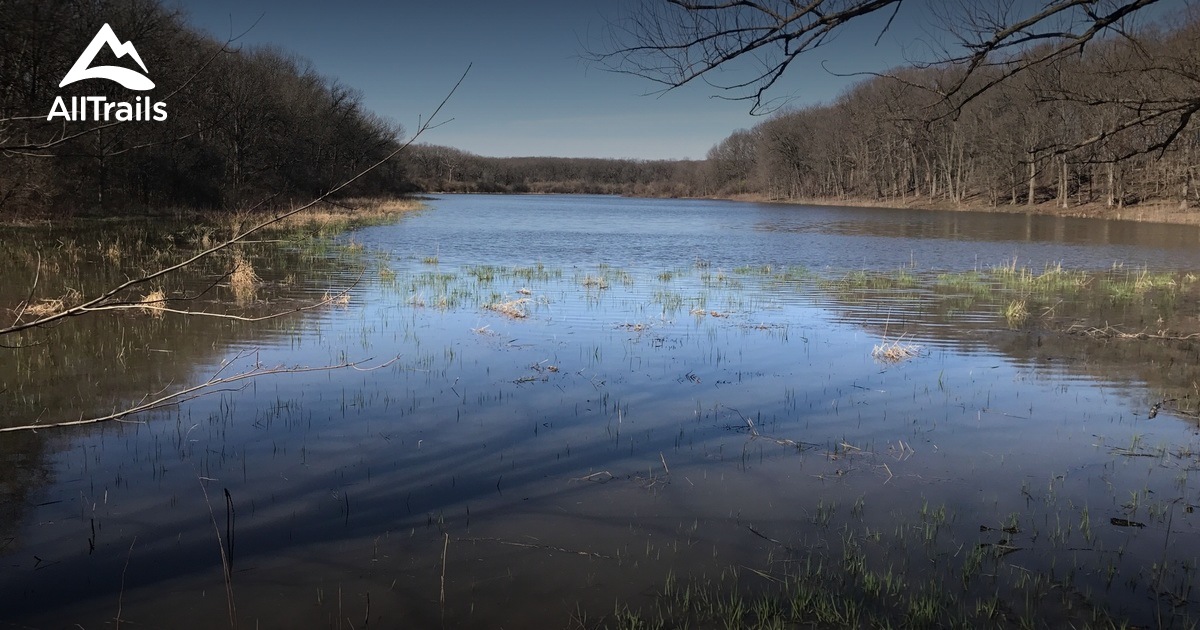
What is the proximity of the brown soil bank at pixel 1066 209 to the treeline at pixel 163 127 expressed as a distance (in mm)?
Result: 42155

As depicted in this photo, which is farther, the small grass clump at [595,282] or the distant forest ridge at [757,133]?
the small grass clump at [595,282]

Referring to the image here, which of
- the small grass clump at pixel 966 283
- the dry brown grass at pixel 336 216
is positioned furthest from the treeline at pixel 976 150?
the dry brown grass at pixel 336 216

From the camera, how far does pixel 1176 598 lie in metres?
4.41

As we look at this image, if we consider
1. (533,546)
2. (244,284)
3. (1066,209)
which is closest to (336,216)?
(244,284)

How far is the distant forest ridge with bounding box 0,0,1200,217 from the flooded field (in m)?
1.76

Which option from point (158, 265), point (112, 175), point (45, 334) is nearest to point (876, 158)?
point (112, 175)

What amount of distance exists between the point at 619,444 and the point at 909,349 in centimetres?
565

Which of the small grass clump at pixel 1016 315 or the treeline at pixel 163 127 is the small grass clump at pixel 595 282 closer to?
the treeline at pixel 163 127

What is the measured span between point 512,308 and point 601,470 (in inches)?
303

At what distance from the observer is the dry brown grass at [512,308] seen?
13.5 metres

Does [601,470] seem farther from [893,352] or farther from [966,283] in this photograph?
[966,283]

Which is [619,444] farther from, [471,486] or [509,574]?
[509,574]

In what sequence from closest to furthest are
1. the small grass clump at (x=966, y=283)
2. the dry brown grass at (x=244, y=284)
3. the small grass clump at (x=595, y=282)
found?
1. the dry brown grass at (x=244, y=284)
2. the small grass clump at (x=966, y=283)
3. the small grass clump at (x=595, y=282)

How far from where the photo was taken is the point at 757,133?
4911 inches
